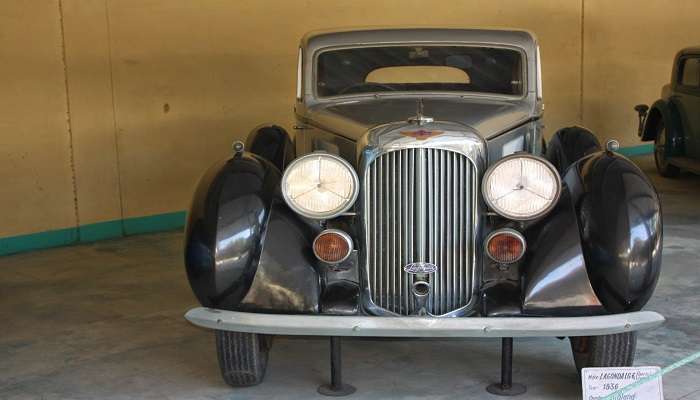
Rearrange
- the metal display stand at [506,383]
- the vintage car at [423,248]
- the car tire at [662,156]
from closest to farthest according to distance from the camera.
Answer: the vintage car at [423,248], the metal display stand at [506,383], the car tire at [662,156]

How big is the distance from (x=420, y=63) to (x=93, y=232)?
3240 millimetres

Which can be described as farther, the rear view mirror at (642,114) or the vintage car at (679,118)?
the rear view mirror at (642,114)

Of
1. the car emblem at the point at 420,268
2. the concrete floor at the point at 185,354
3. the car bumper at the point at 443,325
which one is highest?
the car emblem at the point at 420,268

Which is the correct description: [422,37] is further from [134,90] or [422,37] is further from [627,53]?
[627,53]

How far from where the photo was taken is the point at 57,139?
21.3ft

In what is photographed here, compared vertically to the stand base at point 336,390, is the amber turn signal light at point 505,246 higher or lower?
higher

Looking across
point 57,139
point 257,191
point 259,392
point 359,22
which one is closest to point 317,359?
point 259,392

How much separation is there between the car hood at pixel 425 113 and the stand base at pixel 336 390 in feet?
3.52

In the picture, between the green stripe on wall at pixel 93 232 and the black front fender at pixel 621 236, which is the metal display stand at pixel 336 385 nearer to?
the black front fender at pixel 621 236

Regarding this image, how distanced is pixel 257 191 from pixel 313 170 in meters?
0.32

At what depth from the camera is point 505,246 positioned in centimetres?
344

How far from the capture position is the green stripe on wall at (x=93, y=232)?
6.40m

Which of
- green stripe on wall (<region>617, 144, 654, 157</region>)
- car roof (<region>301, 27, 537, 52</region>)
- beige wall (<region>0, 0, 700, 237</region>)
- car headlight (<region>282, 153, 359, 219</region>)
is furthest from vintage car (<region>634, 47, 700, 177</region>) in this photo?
car headlight (<region>282, 153, 359, 219</region>)

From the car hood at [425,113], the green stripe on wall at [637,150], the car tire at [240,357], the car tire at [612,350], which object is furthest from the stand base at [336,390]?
the green stripe on wall at [637,150]
